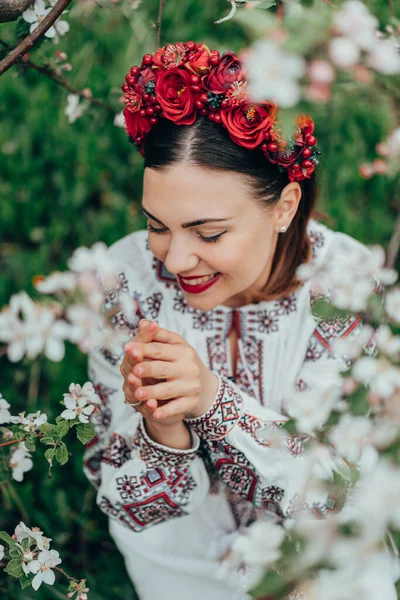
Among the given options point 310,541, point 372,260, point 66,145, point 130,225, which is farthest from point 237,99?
point 66,145

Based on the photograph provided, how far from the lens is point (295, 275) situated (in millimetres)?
1691

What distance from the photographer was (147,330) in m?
1.25

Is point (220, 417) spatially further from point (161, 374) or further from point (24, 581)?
point (24, 581)

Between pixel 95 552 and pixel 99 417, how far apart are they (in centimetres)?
64

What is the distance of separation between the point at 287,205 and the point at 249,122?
10.0 inches

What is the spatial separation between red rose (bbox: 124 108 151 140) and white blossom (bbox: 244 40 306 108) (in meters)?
0.77

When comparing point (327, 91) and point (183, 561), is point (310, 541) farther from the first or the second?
point (183, 561)

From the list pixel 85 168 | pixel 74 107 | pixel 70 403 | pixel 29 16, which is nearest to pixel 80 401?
pixel 70 403

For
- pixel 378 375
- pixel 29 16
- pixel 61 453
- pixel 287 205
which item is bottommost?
pixel 61 453

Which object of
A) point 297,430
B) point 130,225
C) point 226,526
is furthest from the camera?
point 130,225

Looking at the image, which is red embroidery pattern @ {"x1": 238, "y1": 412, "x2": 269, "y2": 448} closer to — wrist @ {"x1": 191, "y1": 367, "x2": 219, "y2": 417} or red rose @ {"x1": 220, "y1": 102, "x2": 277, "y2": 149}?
wrist @ {"x1": 191, "y1": 367, "x2": 219, "y2": 417}

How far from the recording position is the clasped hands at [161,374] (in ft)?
4.00

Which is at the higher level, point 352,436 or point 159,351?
point 352,436

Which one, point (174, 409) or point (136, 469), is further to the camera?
point (136, 469)
